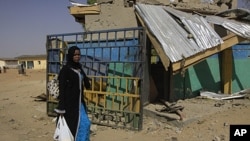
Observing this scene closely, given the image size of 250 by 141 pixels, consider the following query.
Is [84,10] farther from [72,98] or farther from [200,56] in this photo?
[72,98]

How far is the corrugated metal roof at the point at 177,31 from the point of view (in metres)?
7.03

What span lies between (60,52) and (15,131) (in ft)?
7.55

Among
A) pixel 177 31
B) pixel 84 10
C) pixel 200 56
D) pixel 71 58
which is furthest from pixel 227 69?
pixel 71 58

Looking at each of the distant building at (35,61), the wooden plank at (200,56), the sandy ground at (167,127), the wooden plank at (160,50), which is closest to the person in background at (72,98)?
the sandy ground at (167,127)

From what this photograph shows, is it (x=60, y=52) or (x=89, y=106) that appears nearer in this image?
(x=89, y=106)

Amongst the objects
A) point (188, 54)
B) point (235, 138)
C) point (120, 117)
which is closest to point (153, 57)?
point (188, 54)

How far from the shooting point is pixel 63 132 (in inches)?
173

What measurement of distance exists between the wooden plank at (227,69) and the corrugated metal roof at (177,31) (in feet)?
6.17

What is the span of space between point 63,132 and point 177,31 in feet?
14.4

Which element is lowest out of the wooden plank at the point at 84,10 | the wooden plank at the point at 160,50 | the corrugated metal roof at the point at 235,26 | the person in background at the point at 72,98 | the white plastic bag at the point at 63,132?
the white plastic bag at the point at 63,132

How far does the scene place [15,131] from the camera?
7.23m

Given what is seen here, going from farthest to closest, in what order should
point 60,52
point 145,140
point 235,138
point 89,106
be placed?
point 60,52, point 89,106, point 145,140, point 235,138

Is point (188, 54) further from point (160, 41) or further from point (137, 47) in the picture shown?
point (137, 47)

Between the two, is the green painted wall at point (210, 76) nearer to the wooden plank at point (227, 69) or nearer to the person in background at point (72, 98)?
the wooden plank at point (227, 69)
